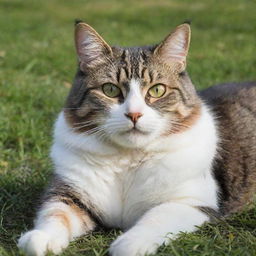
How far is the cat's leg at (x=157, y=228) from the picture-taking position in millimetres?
2630

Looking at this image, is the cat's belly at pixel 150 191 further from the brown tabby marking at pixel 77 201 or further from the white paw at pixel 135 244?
the white paw at pixel 135 244

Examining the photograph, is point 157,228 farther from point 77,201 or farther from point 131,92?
point 131,92

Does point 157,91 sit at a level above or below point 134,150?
above

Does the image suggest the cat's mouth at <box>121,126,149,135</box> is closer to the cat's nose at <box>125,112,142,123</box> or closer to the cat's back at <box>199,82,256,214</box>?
the cat's nose at <box>125,112,142,123</box>

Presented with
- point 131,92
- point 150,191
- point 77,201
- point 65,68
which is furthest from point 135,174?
point 65,68

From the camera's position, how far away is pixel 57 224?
2.91 metres

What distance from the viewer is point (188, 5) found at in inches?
540

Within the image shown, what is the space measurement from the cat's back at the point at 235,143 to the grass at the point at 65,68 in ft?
0.53

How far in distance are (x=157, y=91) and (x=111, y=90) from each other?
0.84 ft

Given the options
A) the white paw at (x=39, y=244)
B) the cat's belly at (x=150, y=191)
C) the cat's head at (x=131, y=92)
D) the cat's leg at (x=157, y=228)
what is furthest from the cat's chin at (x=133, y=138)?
Answer: the white paw at (x=39, y=244)

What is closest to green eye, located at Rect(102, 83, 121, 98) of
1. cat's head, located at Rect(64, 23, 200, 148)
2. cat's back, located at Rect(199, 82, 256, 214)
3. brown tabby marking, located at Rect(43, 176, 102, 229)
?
cat's head, located at Rect(64, 23, 200, 148)

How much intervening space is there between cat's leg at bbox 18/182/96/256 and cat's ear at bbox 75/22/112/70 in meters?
0.76

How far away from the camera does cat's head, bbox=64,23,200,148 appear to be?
118 inches

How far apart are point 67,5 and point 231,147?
11.8m
